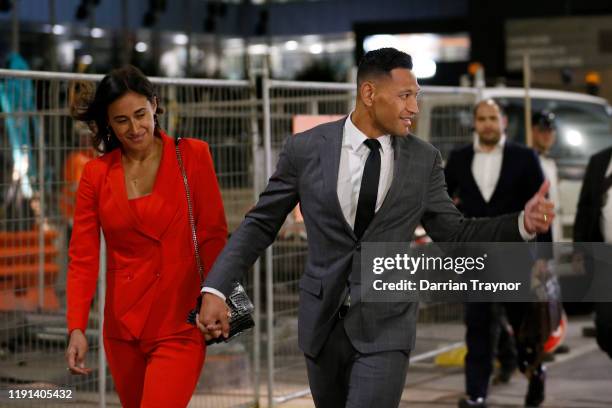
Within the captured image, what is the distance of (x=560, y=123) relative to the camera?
15.4 metres

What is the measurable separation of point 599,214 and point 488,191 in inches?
73.4

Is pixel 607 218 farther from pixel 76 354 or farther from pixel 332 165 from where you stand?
pixel 76 354

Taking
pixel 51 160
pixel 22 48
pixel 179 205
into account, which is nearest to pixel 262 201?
pixel 179 205

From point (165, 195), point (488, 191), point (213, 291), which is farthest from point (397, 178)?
point (488, 191)

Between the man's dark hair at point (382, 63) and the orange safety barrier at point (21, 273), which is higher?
the man's dark hair at point (382, 63)

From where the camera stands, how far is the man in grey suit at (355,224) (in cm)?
473

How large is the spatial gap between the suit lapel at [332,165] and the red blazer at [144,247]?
1.86ft

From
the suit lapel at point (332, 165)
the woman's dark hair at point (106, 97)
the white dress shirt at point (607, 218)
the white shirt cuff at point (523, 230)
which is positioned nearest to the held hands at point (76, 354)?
the woman's dark hair at point (106, 97)

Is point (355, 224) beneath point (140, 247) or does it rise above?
above

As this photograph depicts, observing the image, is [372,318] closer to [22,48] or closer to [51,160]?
[51,160]

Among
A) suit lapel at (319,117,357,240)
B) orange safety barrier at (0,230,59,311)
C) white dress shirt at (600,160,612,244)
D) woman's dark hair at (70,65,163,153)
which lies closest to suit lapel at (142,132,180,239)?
woman's dark hair at (70,65,163,153)

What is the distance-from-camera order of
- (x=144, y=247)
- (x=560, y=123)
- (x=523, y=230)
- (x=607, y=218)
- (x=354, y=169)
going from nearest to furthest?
1. (x=523, y=230)
2. (x=354, y=169)
3. (x=144, y=247)
4. (x=607, y=218)
5. (x=560, y=123)

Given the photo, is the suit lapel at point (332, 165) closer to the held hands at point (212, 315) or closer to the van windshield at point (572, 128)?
the held hands at point (212, 315)

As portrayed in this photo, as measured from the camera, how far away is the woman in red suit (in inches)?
197
